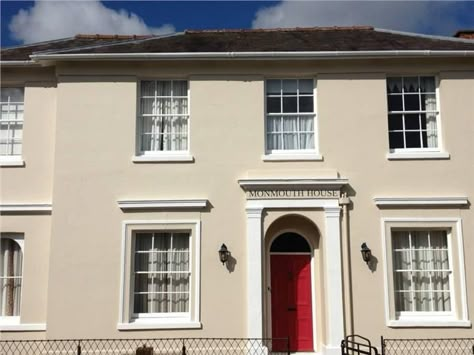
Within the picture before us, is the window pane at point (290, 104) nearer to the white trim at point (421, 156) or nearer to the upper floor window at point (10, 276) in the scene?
the white trim at point (421, 156)

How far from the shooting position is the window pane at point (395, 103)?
44.5 feet

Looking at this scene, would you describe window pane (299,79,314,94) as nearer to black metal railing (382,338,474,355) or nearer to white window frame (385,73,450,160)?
white window frame (385,73,450,160)

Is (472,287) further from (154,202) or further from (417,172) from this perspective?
(154,202)

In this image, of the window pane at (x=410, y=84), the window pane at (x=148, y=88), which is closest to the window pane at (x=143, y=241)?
the window pane at (x=148, y=88)

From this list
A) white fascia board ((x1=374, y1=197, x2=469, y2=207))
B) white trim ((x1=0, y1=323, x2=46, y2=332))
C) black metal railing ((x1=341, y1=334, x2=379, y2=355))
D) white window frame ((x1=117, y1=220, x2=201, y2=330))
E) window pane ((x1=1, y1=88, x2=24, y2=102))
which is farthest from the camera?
window pane ((x1=1, y1=88, x2=24, y2=102))

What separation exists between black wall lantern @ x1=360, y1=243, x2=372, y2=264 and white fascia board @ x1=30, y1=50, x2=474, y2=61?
14.8ft

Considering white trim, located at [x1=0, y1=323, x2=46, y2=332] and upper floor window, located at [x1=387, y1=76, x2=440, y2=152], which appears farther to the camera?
upper floor window, located at [x1=387, y1=76, x2=440, y2=152]

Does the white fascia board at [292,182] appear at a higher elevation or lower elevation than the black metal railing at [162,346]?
higher

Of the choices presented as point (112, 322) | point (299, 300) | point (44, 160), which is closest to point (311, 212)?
point (299, 300)

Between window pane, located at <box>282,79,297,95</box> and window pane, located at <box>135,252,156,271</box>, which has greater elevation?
window pane, located at <box>282,79,297,95</box>

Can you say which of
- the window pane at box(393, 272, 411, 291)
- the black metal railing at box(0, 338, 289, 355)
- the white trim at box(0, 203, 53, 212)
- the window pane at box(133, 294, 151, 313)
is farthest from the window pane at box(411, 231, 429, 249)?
the white trim at box(0, 203, 53, 212)

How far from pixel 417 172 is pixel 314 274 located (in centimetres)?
343

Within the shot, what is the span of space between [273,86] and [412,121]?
351 centimetres

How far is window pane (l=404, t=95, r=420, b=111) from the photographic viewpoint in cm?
1355
